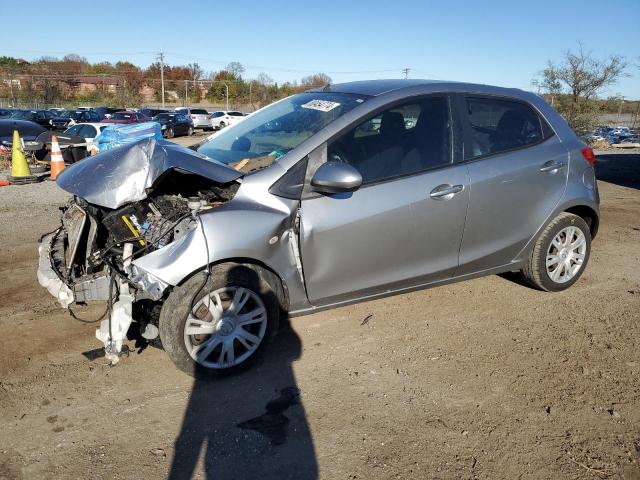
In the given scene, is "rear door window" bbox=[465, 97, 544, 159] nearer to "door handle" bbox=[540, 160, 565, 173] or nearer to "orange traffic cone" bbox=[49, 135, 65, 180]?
"door handle" bbox=[540, 160, 565, 173]

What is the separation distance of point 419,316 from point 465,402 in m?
1.23

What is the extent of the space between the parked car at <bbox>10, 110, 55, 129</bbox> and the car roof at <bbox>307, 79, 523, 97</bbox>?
1015 inches

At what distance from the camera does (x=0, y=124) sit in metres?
14.7

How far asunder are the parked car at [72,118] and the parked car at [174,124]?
326cm

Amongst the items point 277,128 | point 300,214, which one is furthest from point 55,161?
point 300,214

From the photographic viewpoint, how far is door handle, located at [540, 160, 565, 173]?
420cm

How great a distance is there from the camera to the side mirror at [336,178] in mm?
3146

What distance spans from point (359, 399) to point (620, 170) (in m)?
13.8

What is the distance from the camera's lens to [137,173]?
3.33 metres

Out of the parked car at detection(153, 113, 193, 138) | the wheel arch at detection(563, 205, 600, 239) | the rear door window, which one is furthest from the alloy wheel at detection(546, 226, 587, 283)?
the parked car at detection(153, 113, 193, 138)

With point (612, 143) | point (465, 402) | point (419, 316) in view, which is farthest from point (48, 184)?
point (612, 143)

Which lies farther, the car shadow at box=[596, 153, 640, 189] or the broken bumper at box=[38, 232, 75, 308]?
the car shadow at box=[596, 153, 640, 189]

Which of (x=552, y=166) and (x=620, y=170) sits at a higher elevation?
(x=552, y=166)

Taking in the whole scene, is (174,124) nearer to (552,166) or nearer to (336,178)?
(552,166)
